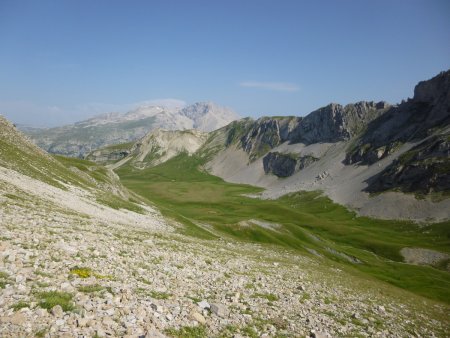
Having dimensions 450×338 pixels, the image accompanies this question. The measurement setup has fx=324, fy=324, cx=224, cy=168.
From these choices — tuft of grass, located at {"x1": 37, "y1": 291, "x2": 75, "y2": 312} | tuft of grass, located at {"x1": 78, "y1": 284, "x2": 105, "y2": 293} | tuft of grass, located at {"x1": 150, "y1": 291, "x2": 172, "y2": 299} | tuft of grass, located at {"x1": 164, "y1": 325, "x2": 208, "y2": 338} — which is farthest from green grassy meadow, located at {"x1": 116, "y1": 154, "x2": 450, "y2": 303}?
tuft of grass, located at {"x1": 37, "y1": 291, "x2": 75, "y2": 312}

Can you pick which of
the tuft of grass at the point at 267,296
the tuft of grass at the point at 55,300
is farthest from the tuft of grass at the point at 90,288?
the tuft of grass at the point at 267,296

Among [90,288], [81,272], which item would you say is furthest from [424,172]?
[90,288]

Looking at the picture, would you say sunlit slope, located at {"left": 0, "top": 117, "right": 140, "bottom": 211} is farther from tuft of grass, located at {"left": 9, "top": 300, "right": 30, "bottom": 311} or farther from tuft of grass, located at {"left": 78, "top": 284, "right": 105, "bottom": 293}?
tuft of grass, located at {"left": 9, "top": 300, "right": 30, "bottom": 311}

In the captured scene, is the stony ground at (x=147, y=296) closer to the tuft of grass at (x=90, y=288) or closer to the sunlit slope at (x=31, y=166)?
the tuft of grass at (x=90, y=288)

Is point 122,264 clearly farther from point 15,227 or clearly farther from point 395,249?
point 395,249

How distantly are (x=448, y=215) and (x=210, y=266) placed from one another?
15985cm

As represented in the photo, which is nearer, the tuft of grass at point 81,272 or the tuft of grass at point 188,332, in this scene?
the tuft of grass at point 188,332

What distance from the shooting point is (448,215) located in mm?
147500

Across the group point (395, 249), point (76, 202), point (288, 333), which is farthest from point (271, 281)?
point (395, 249)

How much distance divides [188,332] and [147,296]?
319 cm

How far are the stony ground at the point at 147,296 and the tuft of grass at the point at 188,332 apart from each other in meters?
0.04

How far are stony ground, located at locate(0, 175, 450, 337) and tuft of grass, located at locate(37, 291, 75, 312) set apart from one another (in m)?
0.03

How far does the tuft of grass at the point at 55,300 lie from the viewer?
481 inches

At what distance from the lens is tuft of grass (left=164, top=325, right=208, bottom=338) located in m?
12.8
